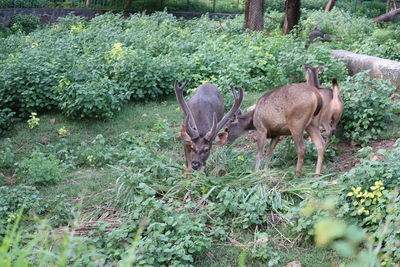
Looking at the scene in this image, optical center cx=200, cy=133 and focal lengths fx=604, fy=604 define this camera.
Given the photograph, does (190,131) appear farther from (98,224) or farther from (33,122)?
(33,122)

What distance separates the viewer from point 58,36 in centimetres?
1814

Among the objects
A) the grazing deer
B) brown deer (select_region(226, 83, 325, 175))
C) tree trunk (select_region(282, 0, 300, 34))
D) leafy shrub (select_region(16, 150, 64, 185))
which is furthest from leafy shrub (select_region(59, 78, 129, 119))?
tree trunk (select_region(282, 0, 300, 34))

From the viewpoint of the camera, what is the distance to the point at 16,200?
8023 millimetres

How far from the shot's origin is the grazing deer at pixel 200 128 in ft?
27.6

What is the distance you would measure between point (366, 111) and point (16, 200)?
18.1ft

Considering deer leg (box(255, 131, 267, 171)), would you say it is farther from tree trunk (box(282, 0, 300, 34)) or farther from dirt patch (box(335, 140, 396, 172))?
tree trunk (box(282, 0, 300, 34))

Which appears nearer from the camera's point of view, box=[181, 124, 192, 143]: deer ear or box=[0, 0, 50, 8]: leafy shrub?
box=[181, 124, 192, 143]: deer ear

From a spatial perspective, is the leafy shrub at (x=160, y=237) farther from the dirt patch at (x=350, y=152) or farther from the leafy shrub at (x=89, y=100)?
the leafy shrub at (x=89, y=100)

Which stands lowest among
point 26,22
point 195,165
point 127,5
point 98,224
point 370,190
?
point 98,224

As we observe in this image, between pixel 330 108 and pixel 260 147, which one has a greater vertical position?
pixel 330 108

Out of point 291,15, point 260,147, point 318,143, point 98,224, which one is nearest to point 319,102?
point 318,143

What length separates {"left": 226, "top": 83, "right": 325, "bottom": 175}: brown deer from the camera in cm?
842

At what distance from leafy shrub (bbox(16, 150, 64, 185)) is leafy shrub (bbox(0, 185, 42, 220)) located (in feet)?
1.90

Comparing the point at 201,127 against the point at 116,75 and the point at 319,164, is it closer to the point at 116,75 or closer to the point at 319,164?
the point at 319,164
